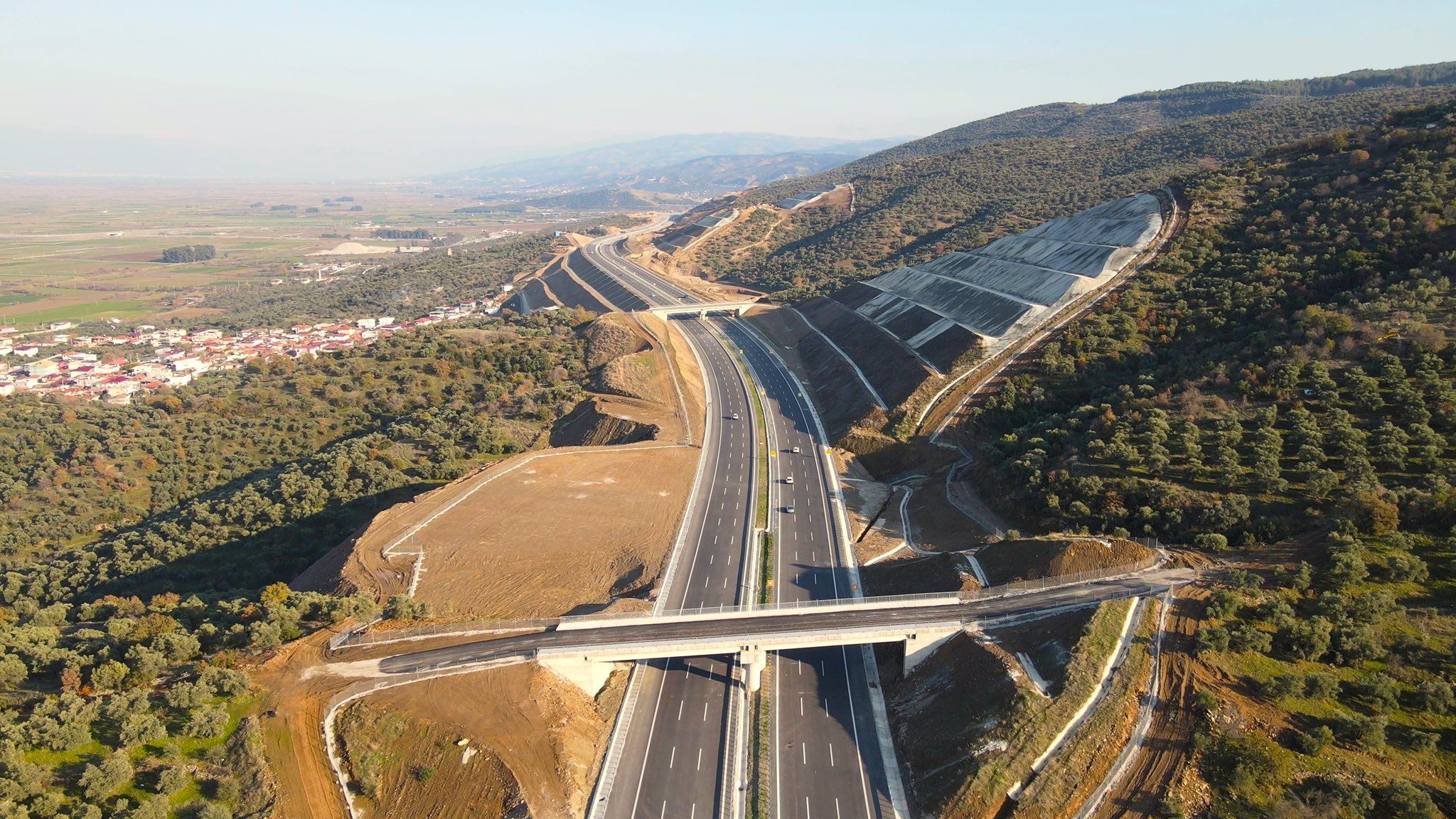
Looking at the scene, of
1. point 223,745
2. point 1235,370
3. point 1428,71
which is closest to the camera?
point 223,745

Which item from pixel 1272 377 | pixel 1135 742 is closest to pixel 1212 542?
pixel 1135 742

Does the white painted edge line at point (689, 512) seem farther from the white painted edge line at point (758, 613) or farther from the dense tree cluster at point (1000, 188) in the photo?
the dense tree cluster at point (1000, 188)

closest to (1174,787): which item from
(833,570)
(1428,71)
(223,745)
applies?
(833,570)

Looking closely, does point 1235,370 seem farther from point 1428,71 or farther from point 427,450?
point 1428,71

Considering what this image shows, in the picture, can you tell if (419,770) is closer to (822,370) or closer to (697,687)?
(697,687)

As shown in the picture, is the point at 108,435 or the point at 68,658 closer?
the point at 68,658

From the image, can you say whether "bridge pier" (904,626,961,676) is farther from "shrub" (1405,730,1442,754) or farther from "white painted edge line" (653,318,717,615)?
"shrub" (1405,730,1442,754)
